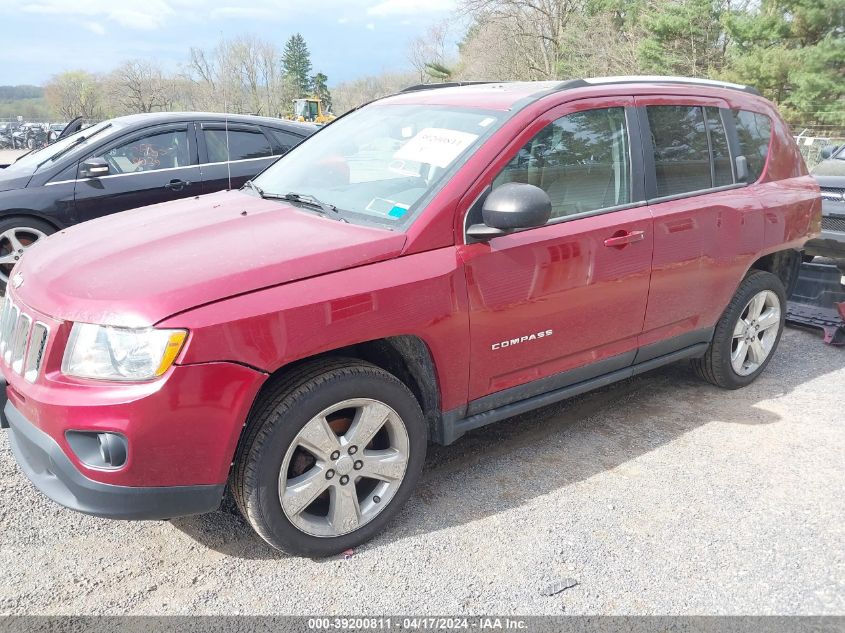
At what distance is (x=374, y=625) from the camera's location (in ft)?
8.02

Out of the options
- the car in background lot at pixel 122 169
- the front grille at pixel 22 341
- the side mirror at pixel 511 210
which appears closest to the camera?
the front grille at pixel 22 341

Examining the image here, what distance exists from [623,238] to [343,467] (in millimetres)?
1780

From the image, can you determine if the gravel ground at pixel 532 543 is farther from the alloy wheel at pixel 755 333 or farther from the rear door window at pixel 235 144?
the rear door window at pixel 235 144

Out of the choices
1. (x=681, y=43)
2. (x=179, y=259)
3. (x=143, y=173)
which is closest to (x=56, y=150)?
(x=143, y=173)

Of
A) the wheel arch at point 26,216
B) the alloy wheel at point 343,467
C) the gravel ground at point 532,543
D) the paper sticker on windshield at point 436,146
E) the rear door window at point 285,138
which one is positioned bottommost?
the gravel ground at point 532,543

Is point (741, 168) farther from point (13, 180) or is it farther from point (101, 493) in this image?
point (13, 180)

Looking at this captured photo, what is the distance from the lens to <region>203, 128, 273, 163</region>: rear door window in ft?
22.9

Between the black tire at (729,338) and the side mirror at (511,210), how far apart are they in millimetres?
1988

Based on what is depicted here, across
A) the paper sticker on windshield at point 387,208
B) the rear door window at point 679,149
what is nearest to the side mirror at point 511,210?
the paper sticker on windshield at point 387,208

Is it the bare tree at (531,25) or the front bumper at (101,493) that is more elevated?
the bare tree at (531,25)

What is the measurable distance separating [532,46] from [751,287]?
3737 centimetres

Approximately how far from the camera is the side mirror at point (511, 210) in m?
2.79

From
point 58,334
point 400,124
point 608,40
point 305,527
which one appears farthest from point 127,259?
point 608,40

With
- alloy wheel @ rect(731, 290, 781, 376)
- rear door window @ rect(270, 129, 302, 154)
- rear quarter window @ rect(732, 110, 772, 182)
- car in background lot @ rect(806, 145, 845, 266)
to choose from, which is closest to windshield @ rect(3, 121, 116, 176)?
rear door window @ rect(270, 129, 302, 154)
